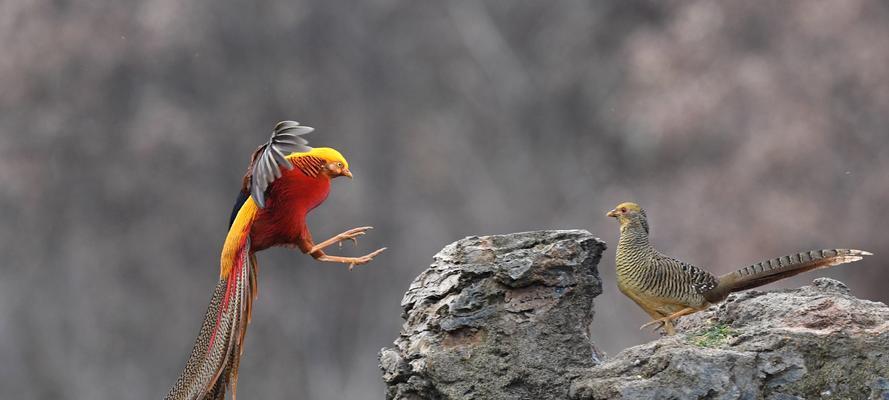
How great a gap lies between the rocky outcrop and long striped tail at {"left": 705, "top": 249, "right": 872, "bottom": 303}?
0.46 feet

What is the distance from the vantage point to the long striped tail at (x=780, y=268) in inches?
153

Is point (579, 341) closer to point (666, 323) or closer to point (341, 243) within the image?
point (666, 323)

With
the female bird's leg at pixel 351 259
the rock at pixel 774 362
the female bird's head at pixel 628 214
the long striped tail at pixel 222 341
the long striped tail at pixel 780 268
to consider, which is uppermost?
the female bird's head at pixel 628 214

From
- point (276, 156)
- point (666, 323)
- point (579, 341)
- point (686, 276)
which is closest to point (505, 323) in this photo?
point (579, 341)

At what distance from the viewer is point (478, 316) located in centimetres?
373

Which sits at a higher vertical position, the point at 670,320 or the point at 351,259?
the point at 351,259

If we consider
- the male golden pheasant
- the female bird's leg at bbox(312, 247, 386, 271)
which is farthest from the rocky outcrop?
the male golden pheasant

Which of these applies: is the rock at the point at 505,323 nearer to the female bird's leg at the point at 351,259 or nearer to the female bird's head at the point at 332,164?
the female bird's leg at the point at 351,259

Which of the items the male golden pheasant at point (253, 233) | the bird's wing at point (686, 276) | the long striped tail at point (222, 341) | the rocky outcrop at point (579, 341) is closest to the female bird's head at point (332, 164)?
the male golden pheasant at point (253, 233)

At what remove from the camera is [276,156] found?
411 cm

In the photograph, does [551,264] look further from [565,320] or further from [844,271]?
[844,271]

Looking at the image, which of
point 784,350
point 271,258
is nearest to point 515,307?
point 784,350

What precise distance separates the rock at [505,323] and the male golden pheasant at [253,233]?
586mm

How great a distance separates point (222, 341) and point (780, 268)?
2409 mm
